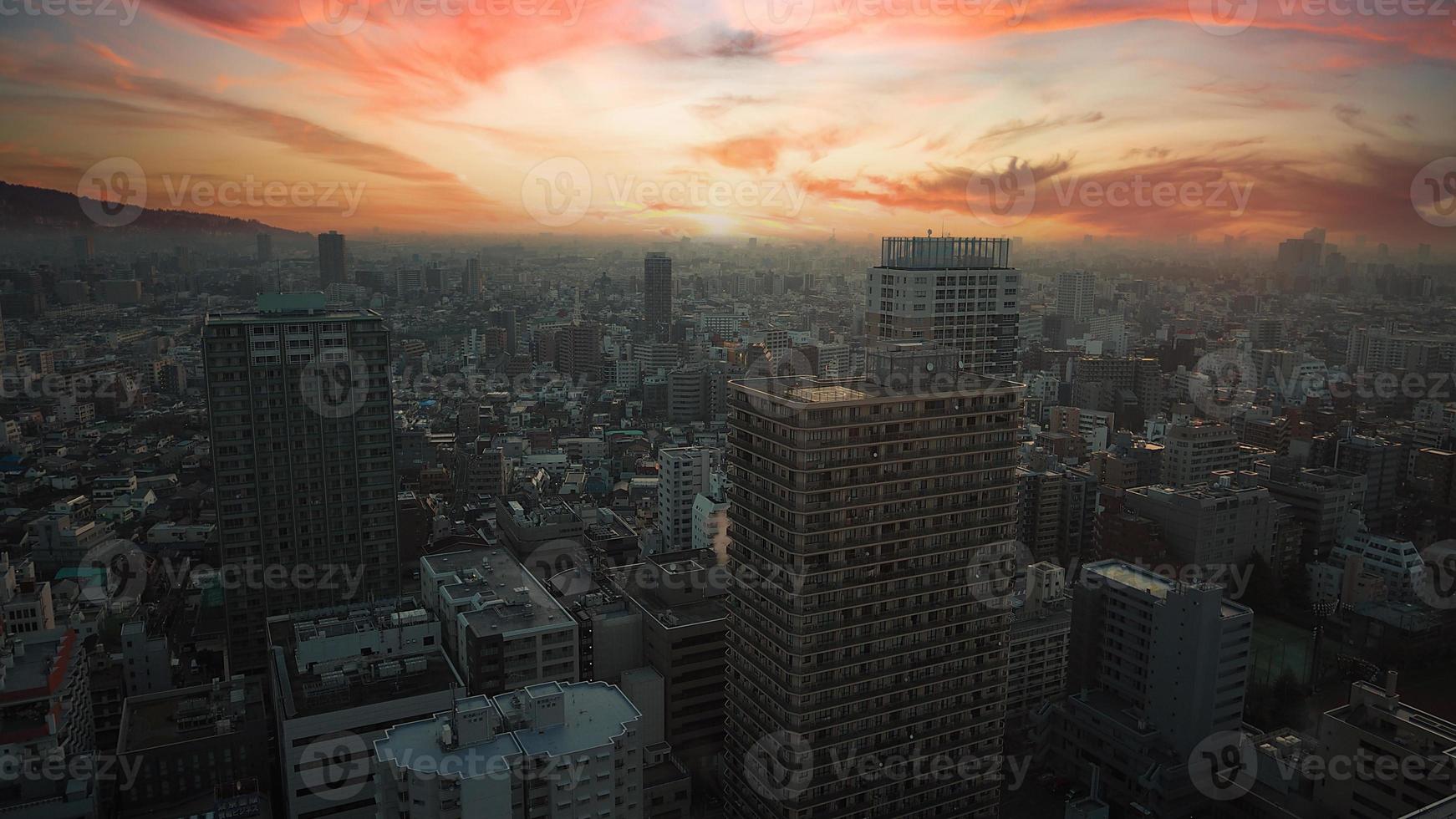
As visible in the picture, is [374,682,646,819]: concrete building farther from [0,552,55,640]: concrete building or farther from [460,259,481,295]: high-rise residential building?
[460,259,481,295]: high-rise residential building

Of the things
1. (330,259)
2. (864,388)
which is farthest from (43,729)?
(330,259)

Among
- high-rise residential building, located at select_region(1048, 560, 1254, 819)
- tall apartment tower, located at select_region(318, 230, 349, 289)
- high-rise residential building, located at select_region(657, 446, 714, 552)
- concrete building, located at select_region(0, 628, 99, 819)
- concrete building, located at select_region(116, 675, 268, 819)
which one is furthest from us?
tall apartment tower, located at select_region(318, 230, 349, 289)

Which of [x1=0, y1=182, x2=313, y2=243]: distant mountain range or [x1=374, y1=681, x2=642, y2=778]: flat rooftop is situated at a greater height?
[x1=0, y1=182, x2=313, y2=243]: distant mountain range

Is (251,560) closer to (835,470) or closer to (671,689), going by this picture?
(671,689)

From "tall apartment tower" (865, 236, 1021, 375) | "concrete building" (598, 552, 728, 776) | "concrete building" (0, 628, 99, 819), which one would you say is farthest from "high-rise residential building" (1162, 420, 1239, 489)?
"concrete building" (0, 628, 99, 819)

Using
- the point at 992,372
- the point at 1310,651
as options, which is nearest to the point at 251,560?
the point at 992,372

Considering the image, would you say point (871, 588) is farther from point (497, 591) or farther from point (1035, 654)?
point (497, 591)

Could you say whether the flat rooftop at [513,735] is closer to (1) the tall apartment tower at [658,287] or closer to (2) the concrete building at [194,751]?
(2) the concrete building at [194,751]
